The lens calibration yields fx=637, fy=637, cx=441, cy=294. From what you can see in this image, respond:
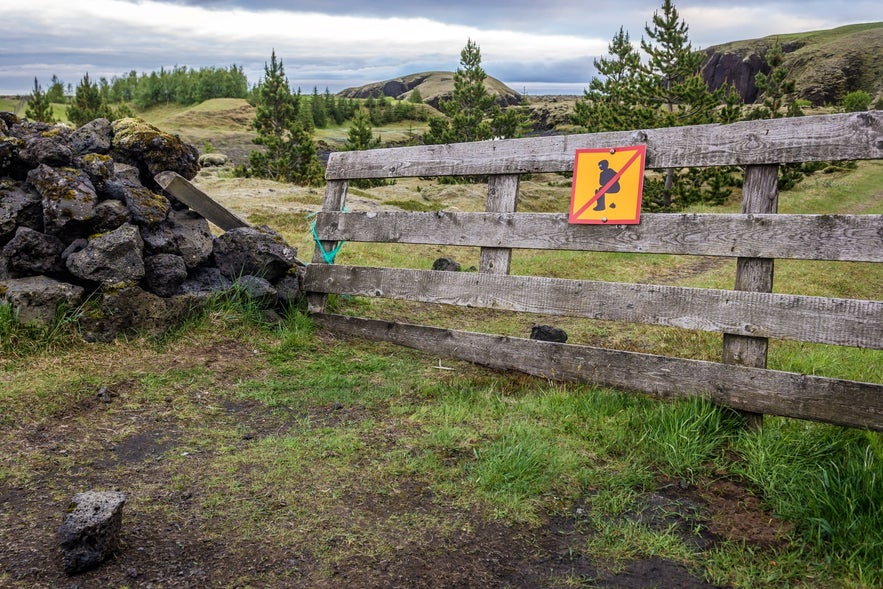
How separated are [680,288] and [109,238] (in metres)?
5.39

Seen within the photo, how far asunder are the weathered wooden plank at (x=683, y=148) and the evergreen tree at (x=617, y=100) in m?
20.1

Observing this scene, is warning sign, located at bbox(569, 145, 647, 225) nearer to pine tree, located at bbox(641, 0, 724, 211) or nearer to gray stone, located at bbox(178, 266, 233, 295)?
gray stone, located at bbox(178, 266, 233, 295)

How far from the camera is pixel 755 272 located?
16.4 feet

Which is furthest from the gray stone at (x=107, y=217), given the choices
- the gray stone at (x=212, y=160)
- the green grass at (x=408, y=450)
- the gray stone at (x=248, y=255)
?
the gray stone at (x=212, y=160)

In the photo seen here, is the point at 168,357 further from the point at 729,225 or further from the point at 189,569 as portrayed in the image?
the point at 729,225

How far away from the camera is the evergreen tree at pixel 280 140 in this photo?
3581 centimetres

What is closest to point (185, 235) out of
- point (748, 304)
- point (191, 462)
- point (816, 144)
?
point (191, 462)

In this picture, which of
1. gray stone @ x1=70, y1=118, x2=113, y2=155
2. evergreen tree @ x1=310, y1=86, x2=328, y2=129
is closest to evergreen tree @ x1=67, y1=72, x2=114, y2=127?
evergreen tree @ x1=310, y1=86, x2=328, y2=129

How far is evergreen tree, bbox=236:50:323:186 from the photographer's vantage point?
3581 centimetres

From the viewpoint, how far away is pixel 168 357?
6.29 m

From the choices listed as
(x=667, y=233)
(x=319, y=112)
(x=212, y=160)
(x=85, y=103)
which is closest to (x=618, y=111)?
(x=667, y=233)

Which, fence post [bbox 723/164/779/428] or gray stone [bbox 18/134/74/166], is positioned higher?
gray stone [bbox 18/134/74/166]

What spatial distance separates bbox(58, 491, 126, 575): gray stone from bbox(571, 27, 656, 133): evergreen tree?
2473cm

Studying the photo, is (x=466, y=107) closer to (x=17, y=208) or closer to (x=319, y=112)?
(x=17, y=208)
